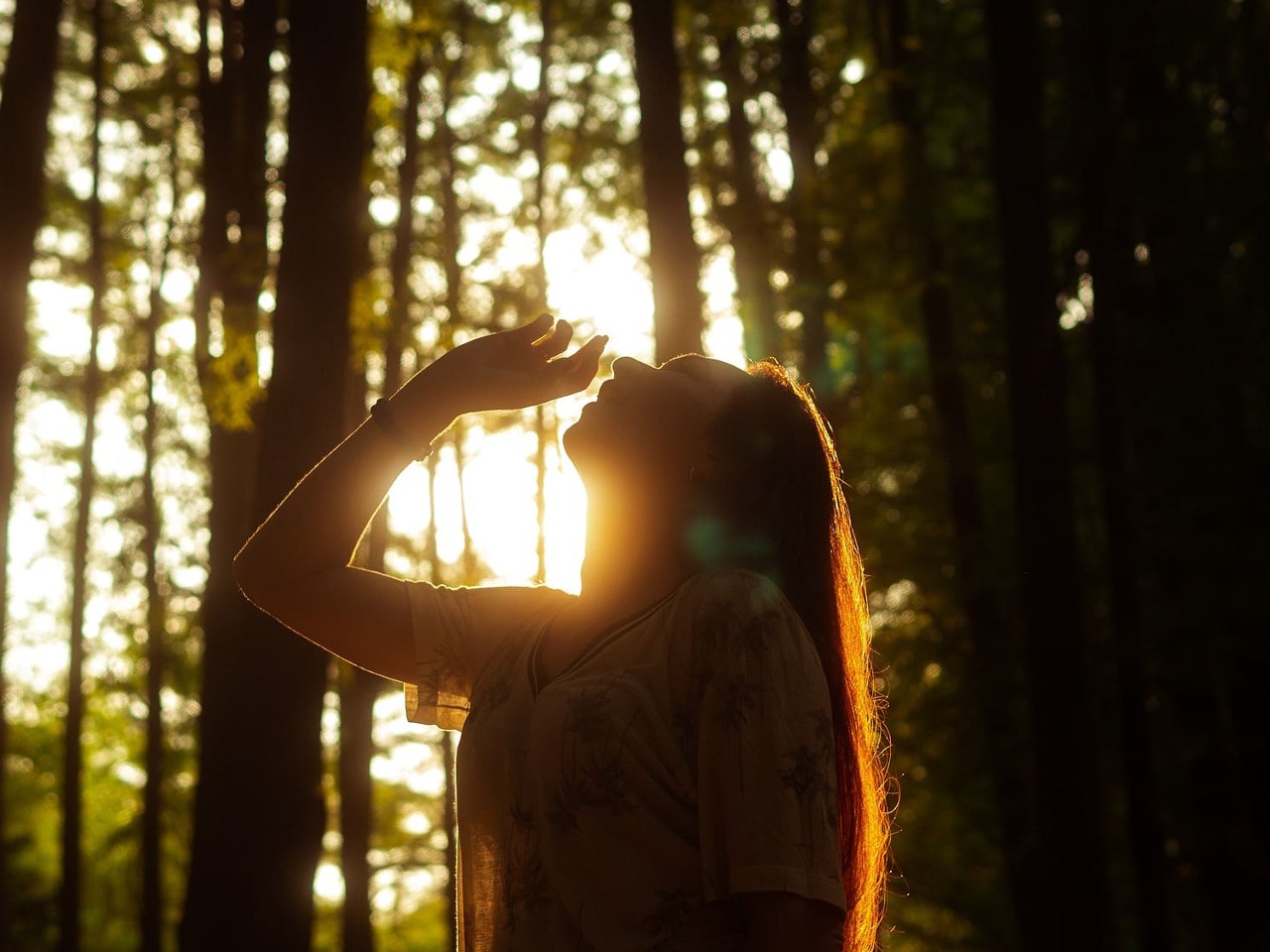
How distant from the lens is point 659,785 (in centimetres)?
217

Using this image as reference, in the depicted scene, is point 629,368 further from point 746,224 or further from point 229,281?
point 746,224

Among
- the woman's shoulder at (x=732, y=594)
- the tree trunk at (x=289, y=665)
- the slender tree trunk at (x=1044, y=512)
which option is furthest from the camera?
the slender tree trunk at (x=1044, y=512)

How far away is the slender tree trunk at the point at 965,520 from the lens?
12.3m

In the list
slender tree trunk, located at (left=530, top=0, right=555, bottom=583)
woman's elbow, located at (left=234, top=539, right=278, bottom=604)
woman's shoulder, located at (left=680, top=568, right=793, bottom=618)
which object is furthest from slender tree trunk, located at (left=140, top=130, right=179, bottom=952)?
woman's shoulder, located at (left=680, top=568, right=793, bottom=618)

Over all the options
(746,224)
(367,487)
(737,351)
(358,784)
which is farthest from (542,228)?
(367,487)

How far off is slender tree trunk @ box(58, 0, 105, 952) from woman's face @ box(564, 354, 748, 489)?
42.2ft

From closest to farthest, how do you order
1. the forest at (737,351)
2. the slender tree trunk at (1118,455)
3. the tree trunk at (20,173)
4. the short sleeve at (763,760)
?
the short sleeve at (763,760), the forest at (737,351), the tree trunk at (20,173), the slender tree trunk at (1118,455)

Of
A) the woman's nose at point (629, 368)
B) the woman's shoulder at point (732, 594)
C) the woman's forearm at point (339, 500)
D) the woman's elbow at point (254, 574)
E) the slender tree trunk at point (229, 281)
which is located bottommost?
the woman's shoulder at point (732, 594)

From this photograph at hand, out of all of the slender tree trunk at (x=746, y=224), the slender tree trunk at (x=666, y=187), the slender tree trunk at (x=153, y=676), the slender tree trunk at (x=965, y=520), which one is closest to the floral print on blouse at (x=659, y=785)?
the slender tree trunk at (x=666, y=187)

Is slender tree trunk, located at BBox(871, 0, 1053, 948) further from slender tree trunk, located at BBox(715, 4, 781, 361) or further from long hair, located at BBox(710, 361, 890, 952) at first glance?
long hair, located at BBox(710, 361, 890, 952)

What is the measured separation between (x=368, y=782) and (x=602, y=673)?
37.6 ft

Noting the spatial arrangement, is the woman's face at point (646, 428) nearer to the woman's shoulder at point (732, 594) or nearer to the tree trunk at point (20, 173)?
the woman's shoulder at point (732, 594)

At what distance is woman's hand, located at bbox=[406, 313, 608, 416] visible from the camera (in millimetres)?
2594

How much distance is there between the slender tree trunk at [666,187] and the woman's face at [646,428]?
17.3 feet
